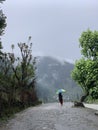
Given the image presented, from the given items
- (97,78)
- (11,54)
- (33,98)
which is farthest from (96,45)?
(33,98)

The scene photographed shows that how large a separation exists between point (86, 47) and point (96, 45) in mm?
1537

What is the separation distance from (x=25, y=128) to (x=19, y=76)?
4589 centimetres

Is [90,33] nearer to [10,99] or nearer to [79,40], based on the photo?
[79,40]

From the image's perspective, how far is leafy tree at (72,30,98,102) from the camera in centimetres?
6148

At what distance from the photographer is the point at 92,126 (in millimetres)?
25297

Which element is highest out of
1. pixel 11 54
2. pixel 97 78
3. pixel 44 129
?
pixel 11 54

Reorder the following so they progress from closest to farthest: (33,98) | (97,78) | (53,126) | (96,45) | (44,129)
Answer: (44,129) < (53,126) < (97,78) < (96,45) < (33,98)

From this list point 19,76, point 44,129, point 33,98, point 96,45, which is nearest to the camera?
point 44,129

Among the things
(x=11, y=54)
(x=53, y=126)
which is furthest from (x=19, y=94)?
(x=53, y=126)

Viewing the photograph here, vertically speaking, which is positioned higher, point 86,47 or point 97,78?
point 86,47

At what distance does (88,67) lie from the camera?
6234cm

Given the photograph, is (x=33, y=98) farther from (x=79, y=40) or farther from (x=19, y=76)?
(x=79, y=40)

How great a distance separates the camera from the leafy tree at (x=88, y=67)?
61.5 m

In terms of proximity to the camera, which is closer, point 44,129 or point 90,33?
point 44,129
